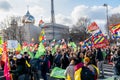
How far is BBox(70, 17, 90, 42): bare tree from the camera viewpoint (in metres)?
87.1

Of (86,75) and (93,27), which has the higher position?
(93,27)

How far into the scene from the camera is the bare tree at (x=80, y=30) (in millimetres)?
87062

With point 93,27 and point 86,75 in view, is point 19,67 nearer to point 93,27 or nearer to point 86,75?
point 86,75

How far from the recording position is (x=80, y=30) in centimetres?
8869

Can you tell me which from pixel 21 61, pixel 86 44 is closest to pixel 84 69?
pixel 21 61

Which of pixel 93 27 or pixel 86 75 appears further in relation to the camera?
pixel 93 27

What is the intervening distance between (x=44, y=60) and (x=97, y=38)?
9.41 meters

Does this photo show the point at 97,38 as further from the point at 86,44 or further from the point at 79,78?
the point at 79,78

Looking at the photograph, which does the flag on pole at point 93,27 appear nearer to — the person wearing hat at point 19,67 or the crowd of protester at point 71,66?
the crowd of protester at point 71,66


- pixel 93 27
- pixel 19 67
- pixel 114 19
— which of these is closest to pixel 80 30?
pixel 114 19

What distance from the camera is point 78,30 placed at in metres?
89.1

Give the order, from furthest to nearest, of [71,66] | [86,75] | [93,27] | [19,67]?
[93,27] → [19,67] → [71,66] → [86,75]

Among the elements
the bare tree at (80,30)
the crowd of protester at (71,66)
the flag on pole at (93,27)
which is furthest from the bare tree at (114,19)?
the crowd of protester at (71,66)

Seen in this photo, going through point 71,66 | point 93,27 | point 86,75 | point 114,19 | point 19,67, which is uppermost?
point 114,19
